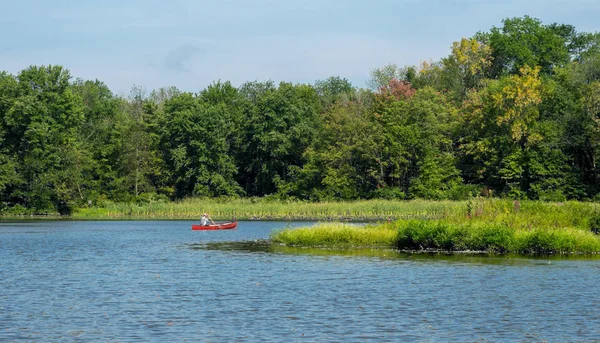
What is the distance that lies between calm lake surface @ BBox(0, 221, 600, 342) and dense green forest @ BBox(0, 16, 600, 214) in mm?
52756

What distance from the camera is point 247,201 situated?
4031 inches

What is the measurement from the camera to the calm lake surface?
72.0ft

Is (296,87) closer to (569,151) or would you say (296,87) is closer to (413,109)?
(413,109)

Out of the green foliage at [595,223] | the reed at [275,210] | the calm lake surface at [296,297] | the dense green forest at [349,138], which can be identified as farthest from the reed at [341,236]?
the dense green forest at [349,138]

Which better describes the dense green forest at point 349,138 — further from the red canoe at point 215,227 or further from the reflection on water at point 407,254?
the reflection on water at point 407,254

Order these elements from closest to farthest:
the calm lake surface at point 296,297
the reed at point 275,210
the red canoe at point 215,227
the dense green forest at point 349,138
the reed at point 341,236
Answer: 1. the calm lake surface at point 296,297
2. the reed at point 341,236
3. the red canoe at point 215,227
4. the reed at point 275,210
5. the dense green forest at point 349,138

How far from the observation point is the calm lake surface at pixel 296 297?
21938 millimetres

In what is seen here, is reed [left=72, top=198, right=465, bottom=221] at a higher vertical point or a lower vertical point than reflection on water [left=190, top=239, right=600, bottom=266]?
higher

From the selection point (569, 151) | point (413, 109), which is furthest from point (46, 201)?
point (569, 151)

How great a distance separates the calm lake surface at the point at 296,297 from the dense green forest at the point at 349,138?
173 ft

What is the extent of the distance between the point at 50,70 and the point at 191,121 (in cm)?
2017

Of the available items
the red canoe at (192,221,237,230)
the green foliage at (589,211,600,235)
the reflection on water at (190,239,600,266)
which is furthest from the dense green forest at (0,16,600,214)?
the reflection on water at (190,239,600,266)

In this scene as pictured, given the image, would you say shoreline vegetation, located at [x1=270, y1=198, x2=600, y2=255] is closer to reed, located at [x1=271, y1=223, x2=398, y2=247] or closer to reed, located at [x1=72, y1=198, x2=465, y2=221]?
reed, located at [x1=271, y1=223, x2=398, y2=247]

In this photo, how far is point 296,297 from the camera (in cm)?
2822
